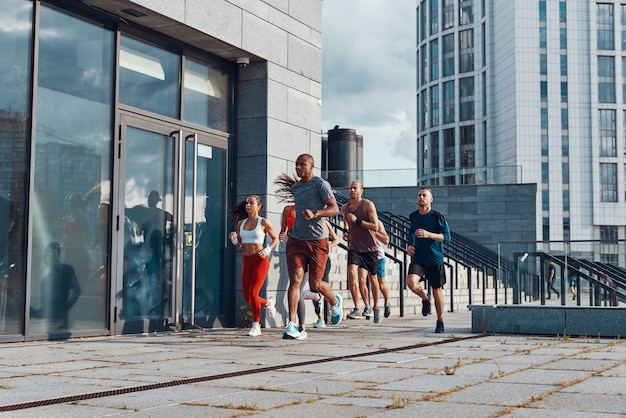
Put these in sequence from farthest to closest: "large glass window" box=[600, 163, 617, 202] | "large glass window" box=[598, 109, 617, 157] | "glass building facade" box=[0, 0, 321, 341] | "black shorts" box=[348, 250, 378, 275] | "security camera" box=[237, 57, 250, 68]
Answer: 1. "large glass window" box=[598, 109, 617, 157]
2. "large glass window" box=[600, 163, 617, 202]
3. "black shorts" box=[348, 250, 378, 275]
4. "security camera" box=[237, 57, 250, 68]
5. "glass building facade" box=[0, 0, 321, 341]

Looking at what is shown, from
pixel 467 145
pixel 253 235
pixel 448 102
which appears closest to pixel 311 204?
pixel 253 235

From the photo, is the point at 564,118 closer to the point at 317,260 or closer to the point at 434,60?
the point at 434,60

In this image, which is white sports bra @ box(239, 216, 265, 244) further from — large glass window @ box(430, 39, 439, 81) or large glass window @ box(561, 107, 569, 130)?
large glass window @ box(430, 39, 439, 81)

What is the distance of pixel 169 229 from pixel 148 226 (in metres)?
0.41

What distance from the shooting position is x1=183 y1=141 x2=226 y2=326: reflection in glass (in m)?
11.3

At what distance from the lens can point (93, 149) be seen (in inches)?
392

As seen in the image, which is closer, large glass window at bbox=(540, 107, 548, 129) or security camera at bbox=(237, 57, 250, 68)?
security camera at bbox=(237, 57, 250, 68)

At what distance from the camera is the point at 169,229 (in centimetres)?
1108

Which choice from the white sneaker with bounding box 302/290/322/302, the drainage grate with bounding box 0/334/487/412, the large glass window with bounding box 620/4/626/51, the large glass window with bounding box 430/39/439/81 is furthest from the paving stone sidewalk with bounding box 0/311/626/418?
the large glass window with bounding box 430/39/439/81

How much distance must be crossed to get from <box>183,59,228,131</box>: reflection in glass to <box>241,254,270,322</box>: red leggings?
7.58ft

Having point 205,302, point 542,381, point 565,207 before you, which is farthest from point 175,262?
point 565,207

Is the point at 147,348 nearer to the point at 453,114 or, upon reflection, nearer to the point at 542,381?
the point at 542,381

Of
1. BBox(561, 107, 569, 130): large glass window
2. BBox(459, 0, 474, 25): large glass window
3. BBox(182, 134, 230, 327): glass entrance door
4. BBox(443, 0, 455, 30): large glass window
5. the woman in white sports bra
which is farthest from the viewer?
BBox(443, 0, 455, 30): large glass window

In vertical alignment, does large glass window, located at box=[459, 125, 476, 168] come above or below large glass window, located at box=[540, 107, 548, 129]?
below
